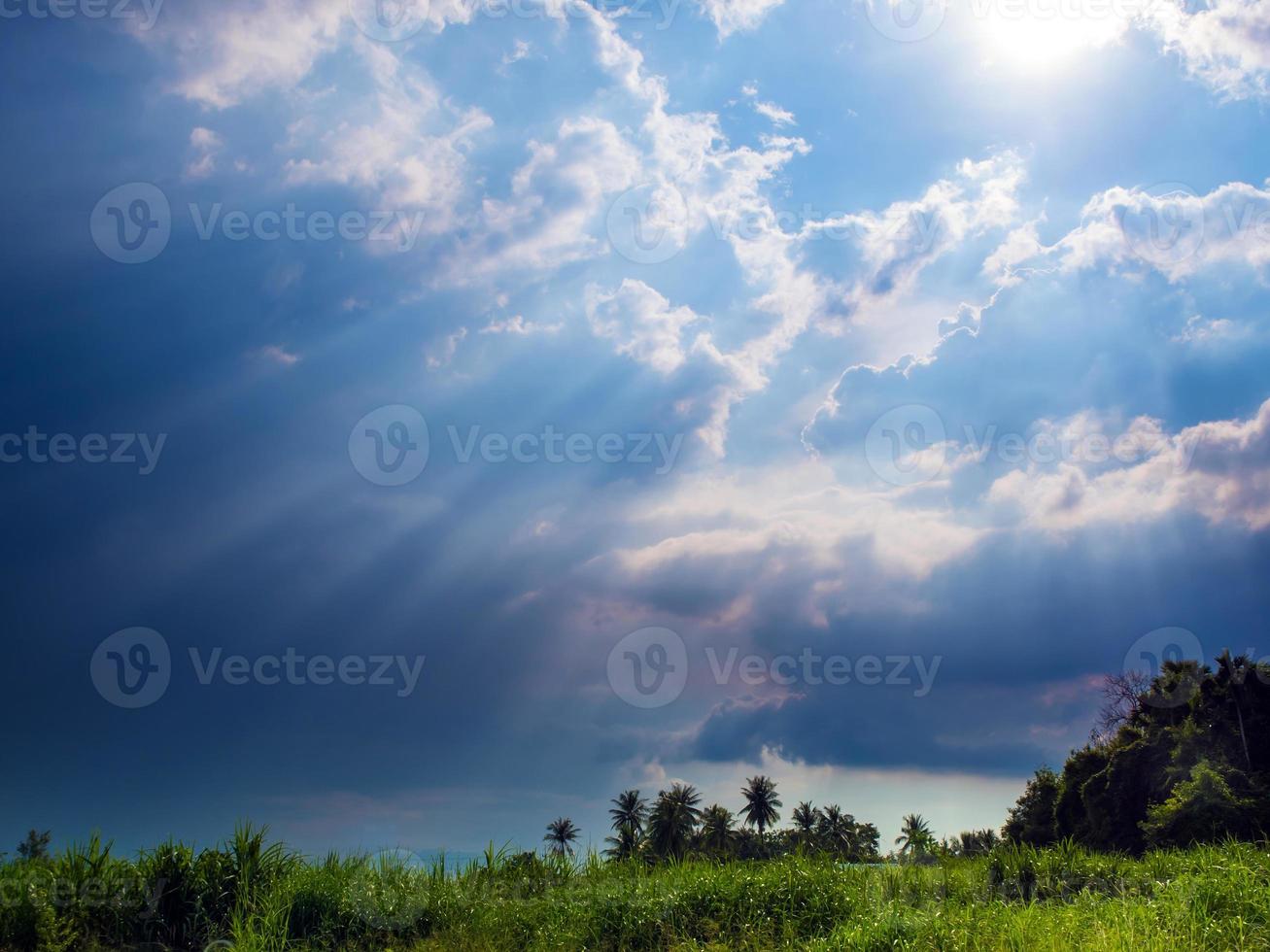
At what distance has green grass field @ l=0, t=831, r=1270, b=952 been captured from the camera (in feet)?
30.2

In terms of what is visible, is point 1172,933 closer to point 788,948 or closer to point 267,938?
point 788,948

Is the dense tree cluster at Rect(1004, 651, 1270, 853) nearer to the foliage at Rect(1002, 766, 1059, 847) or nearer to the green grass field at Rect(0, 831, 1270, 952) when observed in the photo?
the foliage at Rect(1002, 766, 1059, 847)

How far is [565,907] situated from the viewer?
10.6m

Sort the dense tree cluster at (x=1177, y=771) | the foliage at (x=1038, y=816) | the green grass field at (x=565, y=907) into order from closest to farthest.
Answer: the green grass field at (x=565, y=907)
the dense tree cluster at (x=1177, y=771)
the foliage at (x=1038, y=816)

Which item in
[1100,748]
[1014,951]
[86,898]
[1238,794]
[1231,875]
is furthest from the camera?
[1100,748]

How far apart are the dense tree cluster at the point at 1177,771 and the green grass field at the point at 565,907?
21.2 metres

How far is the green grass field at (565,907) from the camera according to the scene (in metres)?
9.21

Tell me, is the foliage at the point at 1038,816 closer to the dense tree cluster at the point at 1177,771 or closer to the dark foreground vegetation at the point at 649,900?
the dense tree cluster at the point at 1177,771

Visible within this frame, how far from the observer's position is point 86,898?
9.77 metres

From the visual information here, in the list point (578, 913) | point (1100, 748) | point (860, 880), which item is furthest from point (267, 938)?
point (1100, 748)

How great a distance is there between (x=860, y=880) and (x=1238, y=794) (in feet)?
88.5
